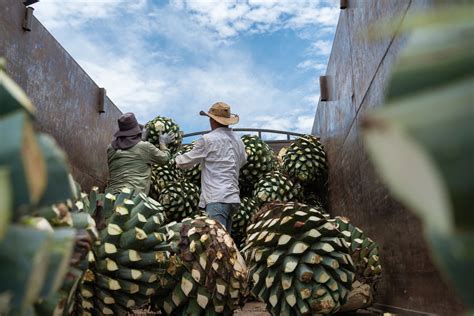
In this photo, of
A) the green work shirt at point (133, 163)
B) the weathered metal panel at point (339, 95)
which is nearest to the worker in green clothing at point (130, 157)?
the green work shirt at point (133, 163)

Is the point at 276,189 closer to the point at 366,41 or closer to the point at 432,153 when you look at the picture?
the point at 366,41

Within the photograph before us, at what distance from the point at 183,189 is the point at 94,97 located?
70cm

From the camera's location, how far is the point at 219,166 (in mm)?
2373

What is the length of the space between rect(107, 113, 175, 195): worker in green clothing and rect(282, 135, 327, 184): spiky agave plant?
70cm

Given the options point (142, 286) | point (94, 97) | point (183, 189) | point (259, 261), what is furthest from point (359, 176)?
point (94, 97)

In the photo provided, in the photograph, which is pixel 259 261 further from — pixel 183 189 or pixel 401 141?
pixel 183 189

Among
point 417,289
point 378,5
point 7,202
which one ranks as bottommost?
point 417,289

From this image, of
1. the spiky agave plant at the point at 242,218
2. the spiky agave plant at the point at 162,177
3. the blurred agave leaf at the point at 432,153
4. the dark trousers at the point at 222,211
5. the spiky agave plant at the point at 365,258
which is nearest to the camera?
the blurred agave leaf at the point at 432,153

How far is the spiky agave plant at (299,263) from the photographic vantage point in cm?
95

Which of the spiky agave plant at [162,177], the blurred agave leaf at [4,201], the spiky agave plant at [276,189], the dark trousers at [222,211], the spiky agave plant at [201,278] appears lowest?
the spiky agave plant at [201,278]

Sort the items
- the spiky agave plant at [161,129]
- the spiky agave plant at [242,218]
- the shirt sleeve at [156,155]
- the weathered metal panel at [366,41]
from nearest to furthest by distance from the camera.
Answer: the weathered metal panel at [366,41], the spiky agave plant at [242,218], the shirt sleeve at [156,155], the spiky agave plant at [161,129]

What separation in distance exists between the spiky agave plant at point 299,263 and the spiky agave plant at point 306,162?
141cm

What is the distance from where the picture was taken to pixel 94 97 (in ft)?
8.30

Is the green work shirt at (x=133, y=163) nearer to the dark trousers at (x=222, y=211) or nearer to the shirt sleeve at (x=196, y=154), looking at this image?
the shirt sleeve at (x=196, y=154)
